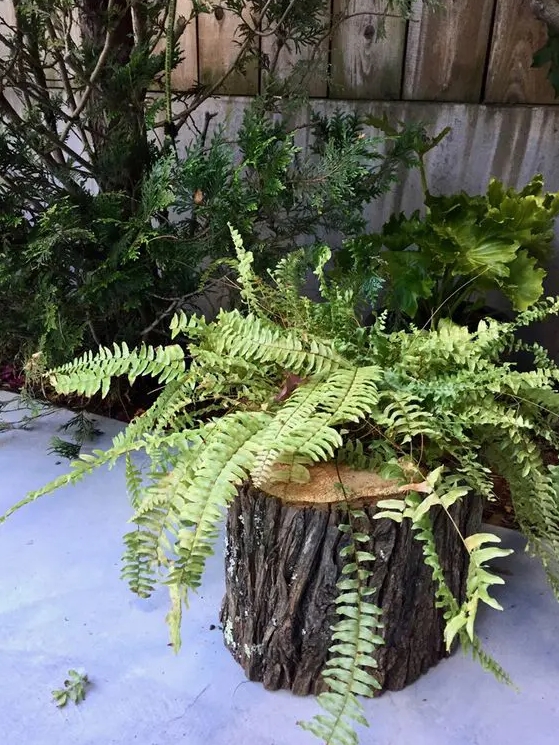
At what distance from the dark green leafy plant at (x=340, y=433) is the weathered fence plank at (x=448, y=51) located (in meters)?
1.05

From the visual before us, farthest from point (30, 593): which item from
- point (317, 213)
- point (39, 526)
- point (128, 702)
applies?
point (317, 213)

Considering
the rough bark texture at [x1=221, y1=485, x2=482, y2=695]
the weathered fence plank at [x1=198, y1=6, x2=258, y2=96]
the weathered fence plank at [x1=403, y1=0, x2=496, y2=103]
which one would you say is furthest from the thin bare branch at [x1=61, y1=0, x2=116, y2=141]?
the rough bark texture at [x1=221, y1=485, x2=482, y2=695]

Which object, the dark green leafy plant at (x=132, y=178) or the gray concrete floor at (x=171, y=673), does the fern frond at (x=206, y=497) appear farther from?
the dark green leafy plant at (x=132, y=178)

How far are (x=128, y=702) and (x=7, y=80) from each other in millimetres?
1583

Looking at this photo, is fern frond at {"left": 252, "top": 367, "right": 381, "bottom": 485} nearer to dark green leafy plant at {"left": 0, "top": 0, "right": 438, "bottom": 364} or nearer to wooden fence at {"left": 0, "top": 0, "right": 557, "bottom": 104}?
dark green leafy plant at {"left": 0, "top": 0, "right": 438, "bottom": 364}

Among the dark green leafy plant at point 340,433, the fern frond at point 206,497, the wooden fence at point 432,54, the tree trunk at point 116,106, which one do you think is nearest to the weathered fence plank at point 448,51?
the wooden fence at point 432,54

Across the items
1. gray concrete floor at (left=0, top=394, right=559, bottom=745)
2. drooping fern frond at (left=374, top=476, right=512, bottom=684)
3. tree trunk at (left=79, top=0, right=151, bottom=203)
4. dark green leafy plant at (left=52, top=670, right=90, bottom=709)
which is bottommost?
gray concrete floor at (left=0, top=394, right=559, bottom=745)

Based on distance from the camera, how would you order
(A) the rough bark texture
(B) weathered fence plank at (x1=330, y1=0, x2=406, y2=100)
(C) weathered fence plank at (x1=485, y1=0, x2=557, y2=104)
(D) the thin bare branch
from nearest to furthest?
(A) the rough bark texture → (D) the thin bare branch → (C) weathered fence plank at (x1=485, y1=0, x2=557, y2=104) → (B) weathered fence plank at (x1=330, y1=0, x2=406, y2=100)

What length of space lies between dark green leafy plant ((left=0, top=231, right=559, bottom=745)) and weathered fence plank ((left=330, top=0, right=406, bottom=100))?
106cm

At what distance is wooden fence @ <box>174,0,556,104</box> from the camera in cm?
181

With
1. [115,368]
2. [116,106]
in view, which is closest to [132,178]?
[116,106]

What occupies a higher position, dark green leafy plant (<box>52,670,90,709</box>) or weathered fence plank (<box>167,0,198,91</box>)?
weathered fence plank (<box>167,0,198,91</box>)

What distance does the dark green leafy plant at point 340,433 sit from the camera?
0.83 m

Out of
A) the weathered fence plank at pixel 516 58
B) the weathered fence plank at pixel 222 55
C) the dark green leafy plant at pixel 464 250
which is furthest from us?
the weathered fence plank at pixel 222 55
